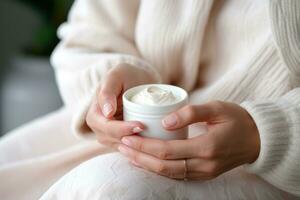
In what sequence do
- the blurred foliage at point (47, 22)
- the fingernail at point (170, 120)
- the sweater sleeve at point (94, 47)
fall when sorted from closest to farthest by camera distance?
the fingernail at point (170, 120)
the sweater sleeve at point (94, 47)
the blurred foliage at point (47, 22)

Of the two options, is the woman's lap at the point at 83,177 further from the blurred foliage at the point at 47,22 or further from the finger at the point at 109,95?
the blurred foliage at the point at 47,22

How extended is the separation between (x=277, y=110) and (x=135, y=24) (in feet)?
1.23

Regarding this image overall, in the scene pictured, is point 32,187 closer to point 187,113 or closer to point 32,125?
point 32,125

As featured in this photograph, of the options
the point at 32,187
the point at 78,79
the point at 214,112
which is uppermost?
the point at 214,112

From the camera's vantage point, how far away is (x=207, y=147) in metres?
0.59

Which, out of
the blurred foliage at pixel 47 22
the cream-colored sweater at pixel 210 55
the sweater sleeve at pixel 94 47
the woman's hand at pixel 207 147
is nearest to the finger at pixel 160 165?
the woman's hand at pixel 207 147

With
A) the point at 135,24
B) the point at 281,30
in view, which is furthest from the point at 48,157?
the point at 281,30

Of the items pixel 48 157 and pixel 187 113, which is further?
pixel 48 157

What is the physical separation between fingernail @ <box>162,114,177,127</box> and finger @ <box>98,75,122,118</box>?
0.11 m

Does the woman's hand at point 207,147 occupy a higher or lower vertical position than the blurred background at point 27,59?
higher

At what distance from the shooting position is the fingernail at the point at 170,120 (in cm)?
56

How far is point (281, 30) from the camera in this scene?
64cm

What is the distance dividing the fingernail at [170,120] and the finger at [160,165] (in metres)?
0.05

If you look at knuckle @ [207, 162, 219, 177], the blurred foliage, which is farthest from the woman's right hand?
the blurred foliage
